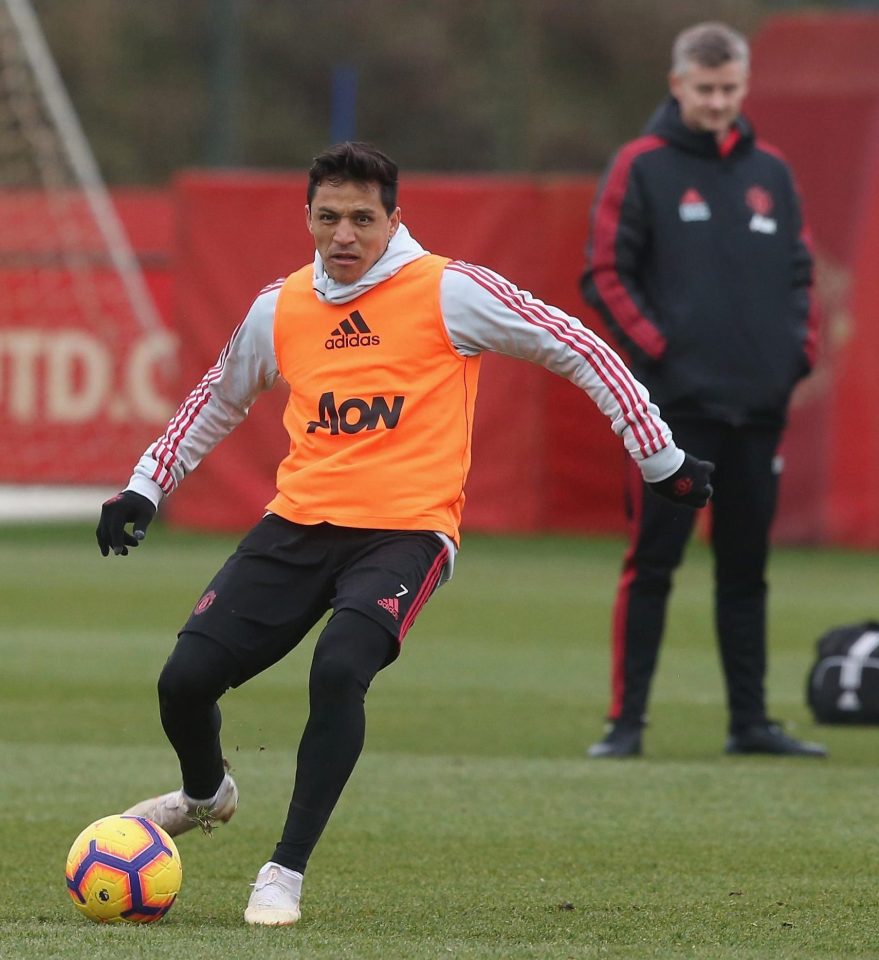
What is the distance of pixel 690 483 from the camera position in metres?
5.91

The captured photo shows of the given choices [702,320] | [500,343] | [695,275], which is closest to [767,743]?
[702,320]

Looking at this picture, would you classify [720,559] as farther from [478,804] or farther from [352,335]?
[352,335]

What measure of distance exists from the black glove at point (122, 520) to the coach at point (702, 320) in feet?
8.74

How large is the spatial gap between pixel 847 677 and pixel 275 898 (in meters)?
4.35

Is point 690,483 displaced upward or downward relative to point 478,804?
upward

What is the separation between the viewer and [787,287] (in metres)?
8.48

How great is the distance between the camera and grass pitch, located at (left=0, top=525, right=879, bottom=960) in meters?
5.43

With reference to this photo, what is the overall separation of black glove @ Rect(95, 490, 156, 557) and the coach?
8.74 feet

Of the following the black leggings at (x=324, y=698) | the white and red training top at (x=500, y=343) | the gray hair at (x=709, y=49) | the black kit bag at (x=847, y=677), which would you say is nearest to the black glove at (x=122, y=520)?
the white and red training top at (x=500, y=343)

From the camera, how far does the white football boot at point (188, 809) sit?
599 centimetres

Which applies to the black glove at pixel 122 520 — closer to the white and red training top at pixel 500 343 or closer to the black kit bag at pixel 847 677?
the white and red training top at pixel 500 343

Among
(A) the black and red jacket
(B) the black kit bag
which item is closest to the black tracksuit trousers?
(A) the black and red jacket

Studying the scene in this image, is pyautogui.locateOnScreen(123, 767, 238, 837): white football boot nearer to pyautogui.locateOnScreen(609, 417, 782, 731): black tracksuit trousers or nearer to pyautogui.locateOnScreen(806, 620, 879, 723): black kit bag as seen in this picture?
pyautogui.locateOnScreen(609, 417, 782, 731): black tracksuit trousers

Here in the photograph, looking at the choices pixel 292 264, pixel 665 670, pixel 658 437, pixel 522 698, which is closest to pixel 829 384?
pixel 292 264
